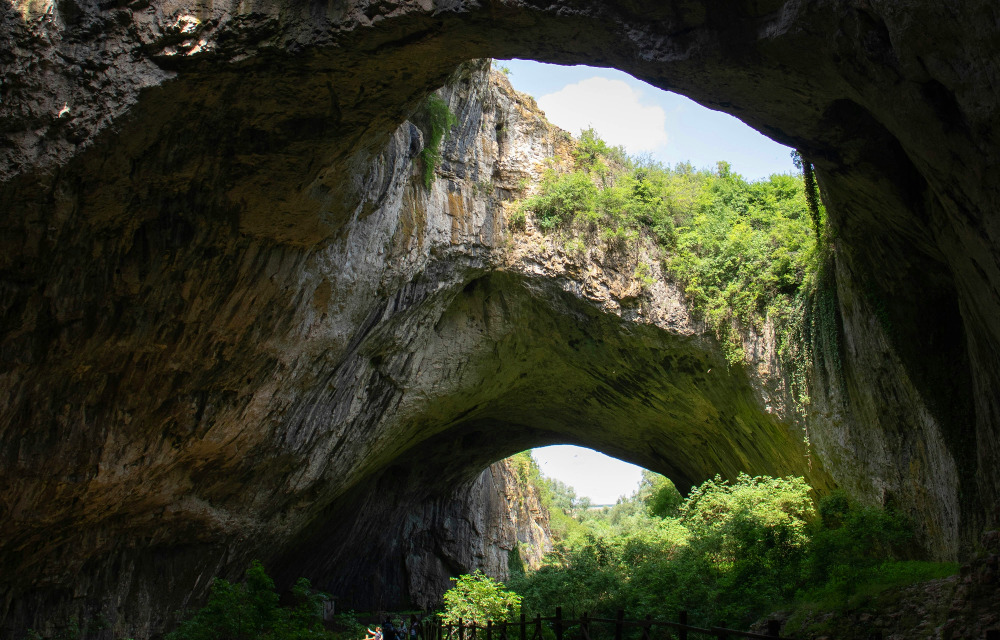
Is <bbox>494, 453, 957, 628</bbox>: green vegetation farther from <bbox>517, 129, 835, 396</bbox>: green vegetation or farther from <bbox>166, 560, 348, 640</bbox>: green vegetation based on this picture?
<bbox>166, 560, 348, 640</bbox>: green vegetation

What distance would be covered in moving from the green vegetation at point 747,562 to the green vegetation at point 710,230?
199 centimetres

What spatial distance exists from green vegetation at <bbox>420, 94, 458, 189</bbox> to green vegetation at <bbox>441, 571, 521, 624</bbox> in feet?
22.7

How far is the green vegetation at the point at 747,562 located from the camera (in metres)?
7.67

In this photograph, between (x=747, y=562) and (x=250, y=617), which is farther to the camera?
(x=747, y=562)

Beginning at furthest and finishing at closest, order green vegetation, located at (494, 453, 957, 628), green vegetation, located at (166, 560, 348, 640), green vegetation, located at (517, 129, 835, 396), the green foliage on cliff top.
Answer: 1. green vegetation, located at (517, 129, 835, 396)
2. the green foliage on cliff top
3. green vegetation, located at (494, 453, 957, 628)
4. green vegetation, located at (166, 560, 348, 640)

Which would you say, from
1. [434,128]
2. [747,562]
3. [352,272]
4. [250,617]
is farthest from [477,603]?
[434,128]

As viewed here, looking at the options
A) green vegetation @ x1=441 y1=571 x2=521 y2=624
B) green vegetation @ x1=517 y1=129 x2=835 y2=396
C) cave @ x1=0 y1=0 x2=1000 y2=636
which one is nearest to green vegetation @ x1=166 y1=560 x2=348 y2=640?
cave @ x1=0 y1=0 x2=1000 y2=636

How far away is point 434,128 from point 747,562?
27.3 ft

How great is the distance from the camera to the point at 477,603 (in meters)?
10.7

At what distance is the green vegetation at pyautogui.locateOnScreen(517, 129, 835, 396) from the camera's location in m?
11.1

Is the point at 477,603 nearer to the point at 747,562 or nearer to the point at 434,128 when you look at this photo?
the point at 747,562

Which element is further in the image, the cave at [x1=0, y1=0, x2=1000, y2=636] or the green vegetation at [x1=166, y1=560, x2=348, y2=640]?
the green vegetation at [x1=166, y1=560, x2=348, y2=640]

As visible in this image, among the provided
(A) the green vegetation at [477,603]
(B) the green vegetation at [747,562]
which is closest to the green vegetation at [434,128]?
(A) the green vegetation at [477,603]

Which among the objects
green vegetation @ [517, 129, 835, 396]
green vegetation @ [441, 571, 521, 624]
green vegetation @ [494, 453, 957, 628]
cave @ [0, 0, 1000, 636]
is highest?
green vegetation @ [517, 129, 835, 396]
